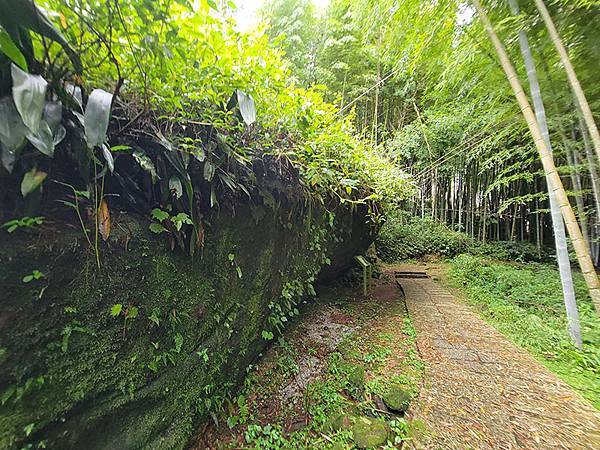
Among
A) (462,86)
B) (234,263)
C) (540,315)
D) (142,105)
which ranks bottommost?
(540,315)

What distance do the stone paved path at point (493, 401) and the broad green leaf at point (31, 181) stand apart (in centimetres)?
201

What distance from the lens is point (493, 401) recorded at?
1.70m

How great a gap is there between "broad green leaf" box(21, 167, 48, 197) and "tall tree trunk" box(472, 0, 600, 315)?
318 cm

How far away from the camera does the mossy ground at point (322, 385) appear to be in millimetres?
1555

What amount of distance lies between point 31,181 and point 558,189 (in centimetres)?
324

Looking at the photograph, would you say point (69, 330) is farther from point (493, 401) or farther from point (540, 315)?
point (540, 315)

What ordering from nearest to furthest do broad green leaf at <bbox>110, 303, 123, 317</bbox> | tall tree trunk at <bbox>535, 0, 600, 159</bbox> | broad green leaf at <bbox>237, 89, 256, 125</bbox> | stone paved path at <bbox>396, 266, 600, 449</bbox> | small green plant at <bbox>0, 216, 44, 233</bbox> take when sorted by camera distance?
small green plant at <bbox>0, 216, 44, 233</bbox>
broad green leaf at <bbox>110, 303, 123, 317</bbox>
broad green leaf at <bbox>237, 89, 256, 125</bbox>
stone paved path at <bbox>396, 266, 600, 449</bbox>
tall tree trunk at <bbox>535, 0, 600, 159</bbox>

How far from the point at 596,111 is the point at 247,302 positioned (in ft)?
12.5

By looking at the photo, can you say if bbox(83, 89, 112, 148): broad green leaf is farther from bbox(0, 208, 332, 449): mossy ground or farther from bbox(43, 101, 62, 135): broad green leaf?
bbox(0, 208, 332, 449): mossy ground

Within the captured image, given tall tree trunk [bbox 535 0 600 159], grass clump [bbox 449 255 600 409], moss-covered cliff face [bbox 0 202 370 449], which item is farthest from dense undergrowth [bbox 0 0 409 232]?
grass clump [bbox 449 255 600 409]

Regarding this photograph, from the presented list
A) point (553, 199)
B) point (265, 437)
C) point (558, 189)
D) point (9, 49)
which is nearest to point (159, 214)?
point (9, 49)

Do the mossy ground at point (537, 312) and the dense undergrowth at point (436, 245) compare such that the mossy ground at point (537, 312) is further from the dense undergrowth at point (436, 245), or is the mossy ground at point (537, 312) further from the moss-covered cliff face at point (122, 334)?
the moss-covered cliff face at point (122, 334)

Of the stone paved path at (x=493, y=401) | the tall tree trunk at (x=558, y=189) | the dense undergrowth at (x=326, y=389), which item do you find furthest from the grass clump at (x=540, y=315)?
the dense undergrowth at (x=326, y=389)

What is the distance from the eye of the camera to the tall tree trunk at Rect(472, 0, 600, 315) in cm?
208
